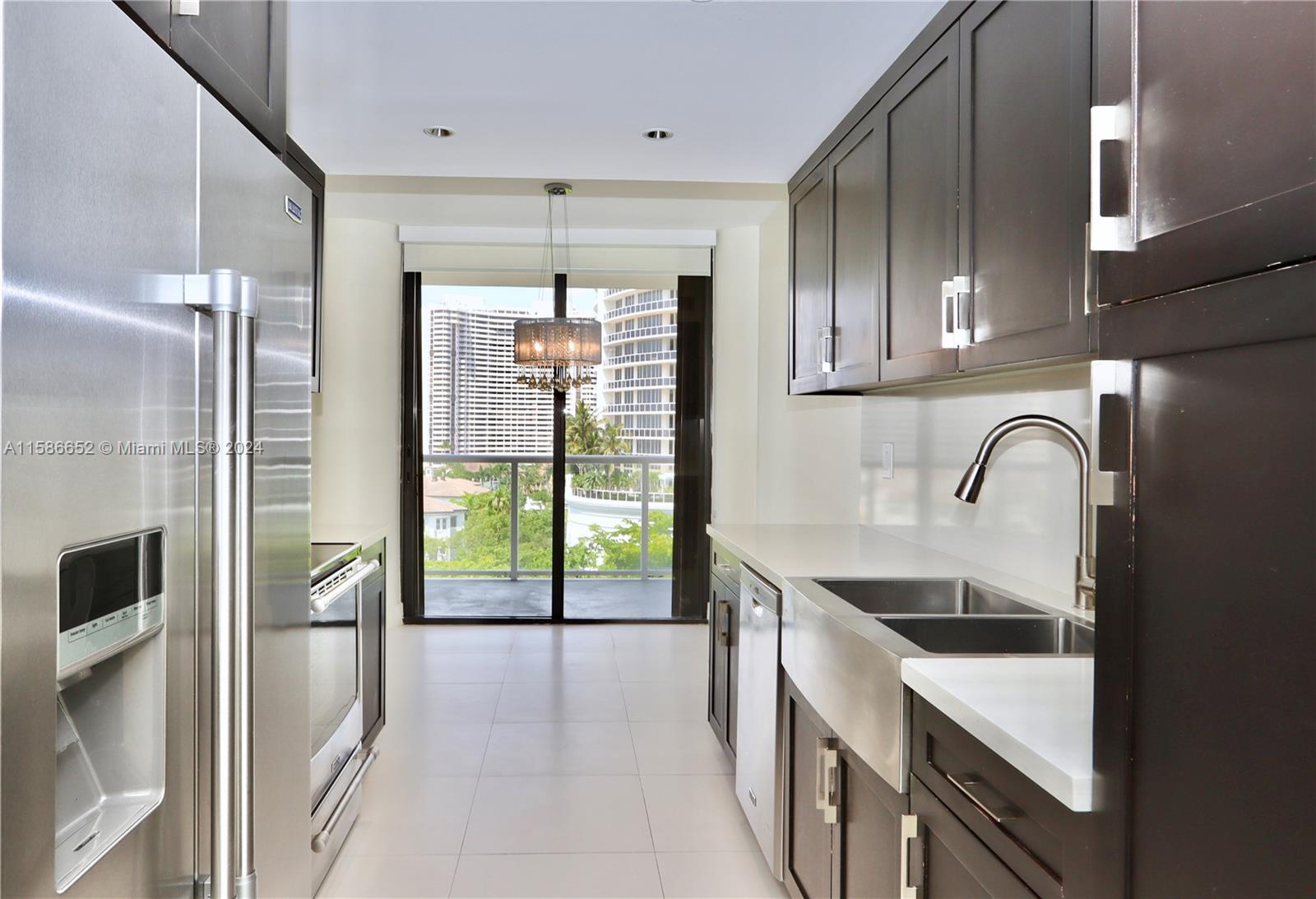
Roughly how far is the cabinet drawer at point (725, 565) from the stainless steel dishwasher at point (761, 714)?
14 cm

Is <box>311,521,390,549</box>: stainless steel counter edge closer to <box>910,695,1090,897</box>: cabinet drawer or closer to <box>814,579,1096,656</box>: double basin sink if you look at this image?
<box>814,579,1096,656</box>: double basin sink

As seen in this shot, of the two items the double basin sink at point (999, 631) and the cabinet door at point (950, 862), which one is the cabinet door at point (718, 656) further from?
A: the cabinet door at point (950, 862)

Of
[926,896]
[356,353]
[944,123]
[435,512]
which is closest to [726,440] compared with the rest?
[435,512]

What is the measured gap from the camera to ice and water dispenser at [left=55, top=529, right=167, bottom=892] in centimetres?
74

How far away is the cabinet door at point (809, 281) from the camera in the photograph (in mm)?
2934

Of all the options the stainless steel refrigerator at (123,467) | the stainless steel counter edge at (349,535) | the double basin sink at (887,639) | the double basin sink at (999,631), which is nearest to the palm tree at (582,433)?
the stainless steel counter edge at (349,535)

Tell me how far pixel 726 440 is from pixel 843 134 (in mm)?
2781

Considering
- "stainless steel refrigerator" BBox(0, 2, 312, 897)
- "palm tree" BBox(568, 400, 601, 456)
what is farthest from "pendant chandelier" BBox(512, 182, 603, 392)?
"stainless steel refrigerator" BBox(0, 2, 312, 897)

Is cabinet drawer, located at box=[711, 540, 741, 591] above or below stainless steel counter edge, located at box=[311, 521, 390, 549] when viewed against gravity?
below

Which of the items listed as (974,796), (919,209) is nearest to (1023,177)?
(919,209)

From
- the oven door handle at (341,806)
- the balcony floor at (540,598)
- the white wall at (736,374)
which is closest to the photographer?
the oven door handle at (341,806)

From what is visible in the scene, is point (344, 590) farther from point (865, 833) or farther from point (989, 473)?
point (989, 473)

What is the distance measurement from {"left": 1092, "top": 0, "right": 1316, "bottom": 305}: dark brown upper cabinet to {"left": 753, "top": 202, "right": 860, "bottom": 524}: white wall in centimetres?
267

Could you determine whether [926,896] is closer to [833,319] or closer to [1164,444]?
[1164,444]
